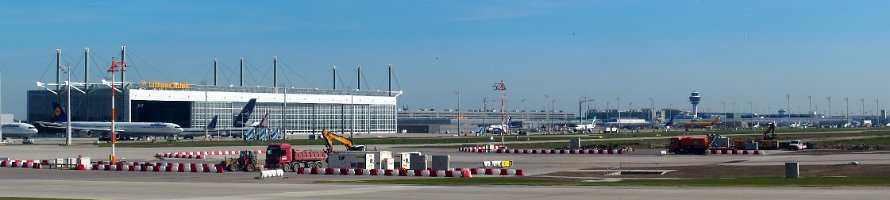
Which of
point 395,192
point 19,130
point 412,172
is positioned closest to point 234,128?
point 19,130

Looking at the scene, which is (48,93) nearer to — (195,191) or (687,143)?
(687,143)

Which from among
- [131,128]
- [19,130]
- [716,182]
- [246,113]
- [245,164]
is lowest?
[245,164]

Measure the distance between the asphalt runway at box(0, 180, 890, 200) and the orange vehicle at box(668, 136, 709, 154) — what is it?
54674 mm

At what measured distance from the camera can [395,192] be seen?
40.2m

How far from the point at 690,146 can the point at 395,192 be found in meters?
59.2

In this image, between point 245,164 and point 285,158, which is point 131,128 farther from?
point 285,158

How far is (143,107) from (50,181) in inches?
5101

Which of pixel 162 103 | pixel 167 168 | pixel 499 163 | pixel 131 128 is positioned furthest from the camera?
Answer: pixel 162 103

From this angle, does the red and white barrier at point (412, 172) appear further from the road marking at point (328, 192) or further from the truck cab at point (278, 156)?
the road marking at point (328, 192)

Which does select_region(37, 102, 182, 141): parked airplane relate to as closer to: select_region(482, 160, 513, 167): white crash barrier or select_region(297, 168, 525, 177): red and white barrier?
select_region(482, 160, 513, 167): white crash barrier

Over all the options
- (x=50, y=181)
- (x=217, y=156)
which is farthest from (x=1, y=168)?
(x=217, y=156)

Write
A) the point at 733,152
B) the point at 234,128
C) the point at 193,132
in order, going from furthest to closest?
the point at 234,128
the point at 193,132
the point at 733,152

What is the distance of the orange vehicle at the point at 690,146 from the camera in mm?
94250

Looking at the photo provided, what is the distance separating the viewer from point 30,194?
40.6 meters
